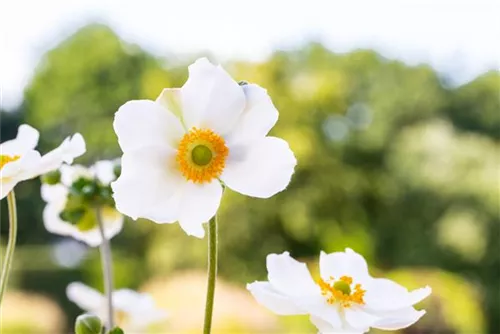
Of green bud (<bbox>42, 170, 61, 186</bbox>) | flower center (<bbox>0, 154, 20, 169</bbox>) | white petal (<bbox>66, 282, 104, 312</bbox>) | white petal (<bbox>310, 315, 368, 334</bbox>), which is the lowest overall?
white petal (<bbox>310, 315, 368, 334</bbox>)

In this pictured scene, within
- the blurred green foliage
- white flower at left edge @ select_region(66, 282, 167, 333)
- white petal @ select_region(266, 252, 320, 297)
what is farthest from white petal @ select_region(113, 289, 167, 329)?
the blurred green foliage

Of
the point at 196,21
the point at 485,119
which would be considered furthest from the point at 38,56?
the point at 485,119

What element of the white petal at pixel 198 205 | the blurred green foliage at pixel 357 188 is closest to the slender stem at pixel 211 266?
the white petal at pixel 198 205

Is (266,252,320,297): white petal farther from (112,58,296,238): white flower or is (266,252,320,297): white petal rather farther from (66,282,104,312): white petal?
(66,282,104,312): white petal

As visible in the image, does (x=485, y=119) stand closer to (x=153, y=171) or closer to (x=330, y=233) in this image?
(x=330, y=233)

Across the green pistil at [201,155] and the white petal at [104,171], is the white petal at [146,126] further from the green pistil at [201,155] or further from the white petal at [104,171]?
the white petal at [104,171]

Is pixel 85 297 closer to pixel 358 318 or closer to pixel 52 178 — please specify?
pixel 52 178

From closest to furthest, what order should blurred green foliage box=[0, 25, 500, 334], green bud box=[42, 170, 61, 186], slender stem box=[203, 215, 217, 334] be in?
slender stem box=[203, 215, 217, 334] < green bud box=[42, 170, 61, 186] < blurred green foliage box=[0, 25, 500, 334]

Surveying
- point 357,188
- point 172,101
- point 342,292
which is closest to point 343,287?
point 342,292
